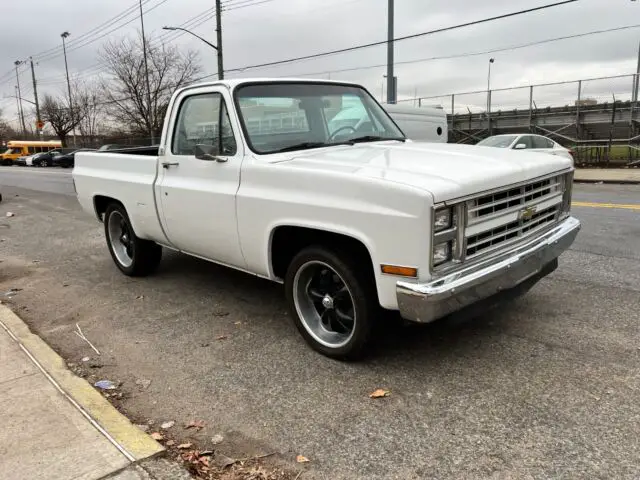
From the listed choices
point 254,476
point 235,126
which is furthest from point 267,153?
point 254,476

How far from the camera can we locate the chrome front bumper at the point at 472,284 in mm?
3086

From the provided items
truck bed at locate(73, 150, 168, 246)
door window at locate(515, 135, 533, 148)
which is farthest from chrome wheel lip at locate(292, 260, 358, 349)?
door window at locate(515, 135, 533, 148)

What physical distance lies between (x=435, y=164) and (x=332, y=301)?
1.16 meters

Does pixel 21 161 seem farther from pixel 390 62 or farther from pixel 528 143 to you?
pixel 528 143

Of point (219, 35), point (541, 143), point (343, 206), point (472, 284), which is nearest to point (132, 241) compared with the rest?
point (343, 206)

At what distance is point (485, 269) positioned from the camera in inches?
132

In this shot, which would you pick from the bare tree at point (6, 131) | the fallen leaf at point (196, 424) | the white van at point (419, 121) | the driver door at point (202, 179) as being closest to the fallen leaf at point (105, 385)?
the fallen leaf at point (196, 424)

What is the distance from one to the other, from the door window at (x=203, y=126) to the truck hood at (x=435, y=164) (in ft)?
2.04

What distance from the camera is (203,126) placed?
4.75 metres

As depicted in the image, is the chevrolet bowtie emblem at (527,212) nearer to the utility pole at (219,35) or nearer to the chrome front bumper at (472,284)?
the chrome front bumper at (472,284)

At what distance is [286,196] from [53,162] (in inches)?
2049

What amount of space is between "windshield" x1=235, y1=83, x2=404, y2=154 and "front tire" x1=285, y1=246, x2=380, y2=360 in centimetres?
102

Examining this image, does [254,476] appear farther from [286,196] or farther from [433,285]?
[286,196]

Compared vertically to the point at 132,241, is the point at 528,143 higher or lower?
higher
